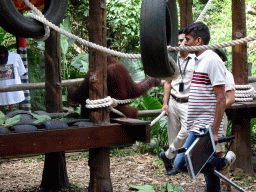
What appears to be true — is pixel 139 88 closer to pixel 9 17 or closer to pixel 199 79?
pixel 199 79

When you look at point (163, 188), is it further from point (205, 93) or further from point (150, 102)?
point (150, 102)

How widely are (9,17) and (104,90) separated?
1054 millimetres

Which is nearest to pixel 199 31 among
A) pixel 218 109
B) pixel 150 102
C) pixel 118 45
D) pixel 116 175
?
pixel 218 109

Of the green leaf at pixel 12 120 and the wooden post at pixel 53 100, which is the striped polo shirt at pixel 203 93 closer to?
the green leaf at pixel 12 120

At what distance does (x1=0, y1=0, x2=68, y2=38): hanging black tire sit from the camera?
126 inches

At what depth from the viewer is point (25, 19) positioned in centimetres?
334

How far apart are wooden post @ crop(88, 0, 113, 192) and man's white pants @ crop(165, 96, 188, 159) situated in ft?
3.99

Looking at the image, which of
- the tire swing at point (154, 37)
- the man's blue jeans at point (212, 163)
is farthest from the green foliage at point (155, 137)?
the tire swing at point (154, 37)

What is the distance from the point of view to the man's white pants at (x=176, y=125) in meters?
4.66

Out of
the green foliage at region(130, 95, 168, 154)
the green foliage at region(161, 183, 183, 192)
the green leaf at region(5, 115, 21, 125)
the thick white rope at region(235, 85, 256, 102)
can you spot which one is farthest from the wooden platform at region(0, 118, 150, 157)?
the green foliage at region(130, 95, 168, 154)

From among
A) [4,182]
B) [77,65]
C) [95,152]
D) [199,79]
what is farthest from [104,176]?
[77,65]

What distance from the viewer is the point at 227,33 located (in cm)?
1206

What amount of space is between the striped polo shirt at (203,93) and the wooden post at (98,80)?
31.5 inches

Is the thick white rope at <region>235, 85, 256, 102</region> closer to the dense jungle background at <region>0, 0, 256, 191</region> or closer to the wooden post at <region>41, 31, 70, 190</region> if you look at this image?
A: the dense jungle background at <region>0, 0, 256, 191</region>
